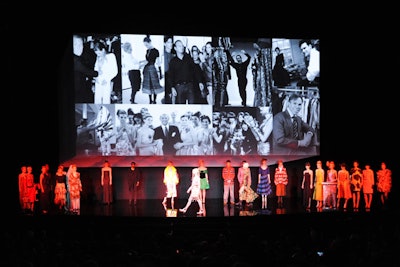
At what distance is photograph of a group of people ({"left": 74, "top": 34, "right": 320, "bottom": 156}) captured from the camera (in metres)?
14.8

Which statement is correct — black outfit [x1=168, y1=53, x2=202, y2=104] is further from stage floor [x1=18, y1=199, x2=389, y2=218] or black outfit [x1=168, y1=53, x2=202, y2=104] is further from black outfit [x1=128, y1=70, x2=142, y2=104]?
stage floor [x1=18, y1=199, x2=389, y2=218]

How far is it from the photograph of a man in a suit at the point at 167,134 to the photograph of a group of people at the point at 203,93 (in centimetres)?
3

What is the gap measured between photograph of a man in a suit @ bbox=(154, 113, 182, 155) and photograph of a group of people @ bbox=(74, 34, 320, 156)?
0.03 metres

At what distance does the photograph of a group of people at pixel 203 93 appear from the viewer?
48.5 feet

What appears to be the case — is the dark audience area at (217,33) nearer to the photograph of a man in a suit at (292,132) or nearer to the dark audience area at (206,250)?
the photograph of a man in a suit at (292,132)

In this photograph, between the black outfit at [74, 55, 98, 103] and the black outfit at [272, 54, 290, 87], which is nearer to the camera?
the black outfit at [74, 55, 98, 103]

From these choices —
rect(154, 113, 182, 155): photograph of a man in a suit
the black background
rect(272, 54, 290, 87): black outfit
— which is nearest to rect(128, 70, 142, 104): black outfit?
rect(154, 113, 182, 155): photograph of a man in a suit

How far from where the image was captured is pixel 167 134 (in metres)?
15.0

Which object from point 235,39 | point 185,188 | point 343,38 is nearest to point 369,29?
point 343,38

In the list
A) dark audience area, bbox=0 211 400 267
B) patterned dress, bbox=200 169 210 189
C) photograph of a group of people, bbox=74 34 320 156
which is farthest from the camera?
photograph of a group of people, bbox=74 34 320 156

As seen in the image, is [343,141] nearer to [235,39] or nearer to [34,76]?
[235,39]

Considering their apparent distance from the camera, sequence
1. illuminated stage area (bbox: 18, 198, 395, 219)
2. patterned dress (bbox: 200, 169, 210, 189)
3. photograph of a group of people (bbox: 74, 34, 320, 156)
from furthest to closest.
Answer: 1. photograph of a group of people (bbox: 74, 34, 320, 156)
2. patterned dress (bbox: 200, 169, 210, 189)
3. illuminated stage area (bbox: 18, 198, 395, 219)

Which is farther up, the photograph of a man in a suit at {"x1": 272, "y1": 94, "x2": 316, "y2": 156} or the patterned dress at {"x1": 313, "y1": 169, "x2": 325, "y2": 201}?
the photograph of a man in a suit at {"x1": 272, "y1": 94, "x2": 316, "y2": 156}

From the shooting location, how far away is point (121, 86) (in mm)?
14797
